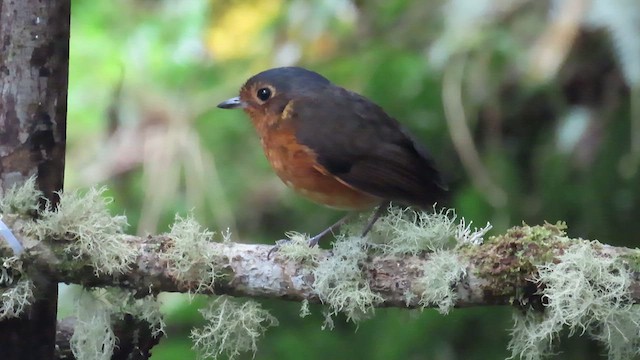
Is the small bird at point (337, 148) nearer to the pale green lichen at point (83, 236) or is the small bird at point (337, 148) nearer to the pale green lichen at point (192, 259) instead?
the pale green lichen at point (192, 259)

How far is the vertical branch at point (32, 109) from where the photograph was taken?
5.37ft

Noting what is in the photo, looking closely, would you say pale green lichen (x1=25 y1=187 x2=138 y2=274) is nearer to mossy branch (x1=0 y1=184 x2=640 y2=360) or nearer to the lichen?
mossy branch (x1=0 y1=184 x2=640 y2=360)

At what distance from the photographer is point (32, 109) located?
5.42 feet

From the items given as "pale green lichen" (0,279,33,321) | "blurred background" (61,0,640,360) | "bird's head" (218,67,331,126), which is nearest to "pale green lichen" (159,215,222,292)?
"pale green lichen" (0,279,33,321)

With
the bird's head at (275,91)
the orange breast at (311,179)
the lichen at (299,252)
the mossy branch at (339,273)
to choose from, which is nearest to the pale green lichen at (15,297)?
the mossy branch at (339,273)

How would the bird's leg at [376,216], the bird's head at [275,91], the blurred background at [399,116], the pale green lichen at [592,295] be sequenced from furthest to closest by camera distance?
1. the blurred background at [399,116]
2. the bird's head at [275,91]
3. the bird's leg at [376,216]
4. the pale green lichen at [592,295]

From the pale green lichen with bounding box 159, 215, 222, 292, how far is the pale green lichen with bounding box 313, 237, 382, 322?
0.59ft

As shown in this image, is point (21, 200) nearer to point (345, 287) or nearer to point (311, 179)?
point (345, 287)

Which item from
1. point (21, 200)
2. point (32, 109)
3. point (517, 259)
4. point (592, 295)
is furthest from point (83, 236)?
point (592, 295)

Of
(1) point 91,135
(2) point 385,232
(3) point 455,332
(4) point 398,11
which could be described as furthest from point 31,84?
(1) point 91,135

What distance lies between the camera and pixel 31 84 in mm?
1648

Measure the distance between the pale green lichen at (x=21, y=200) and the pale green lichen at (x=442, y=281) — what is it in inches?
26.7

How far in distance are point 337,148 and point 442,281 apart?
0.62 m

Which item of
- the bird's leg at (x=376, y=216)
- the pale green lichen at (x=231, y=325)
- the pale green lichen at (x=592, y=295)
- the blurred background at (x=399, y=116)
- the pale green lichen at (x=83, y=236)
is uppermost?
the blurred background at (x=399, y=116)
